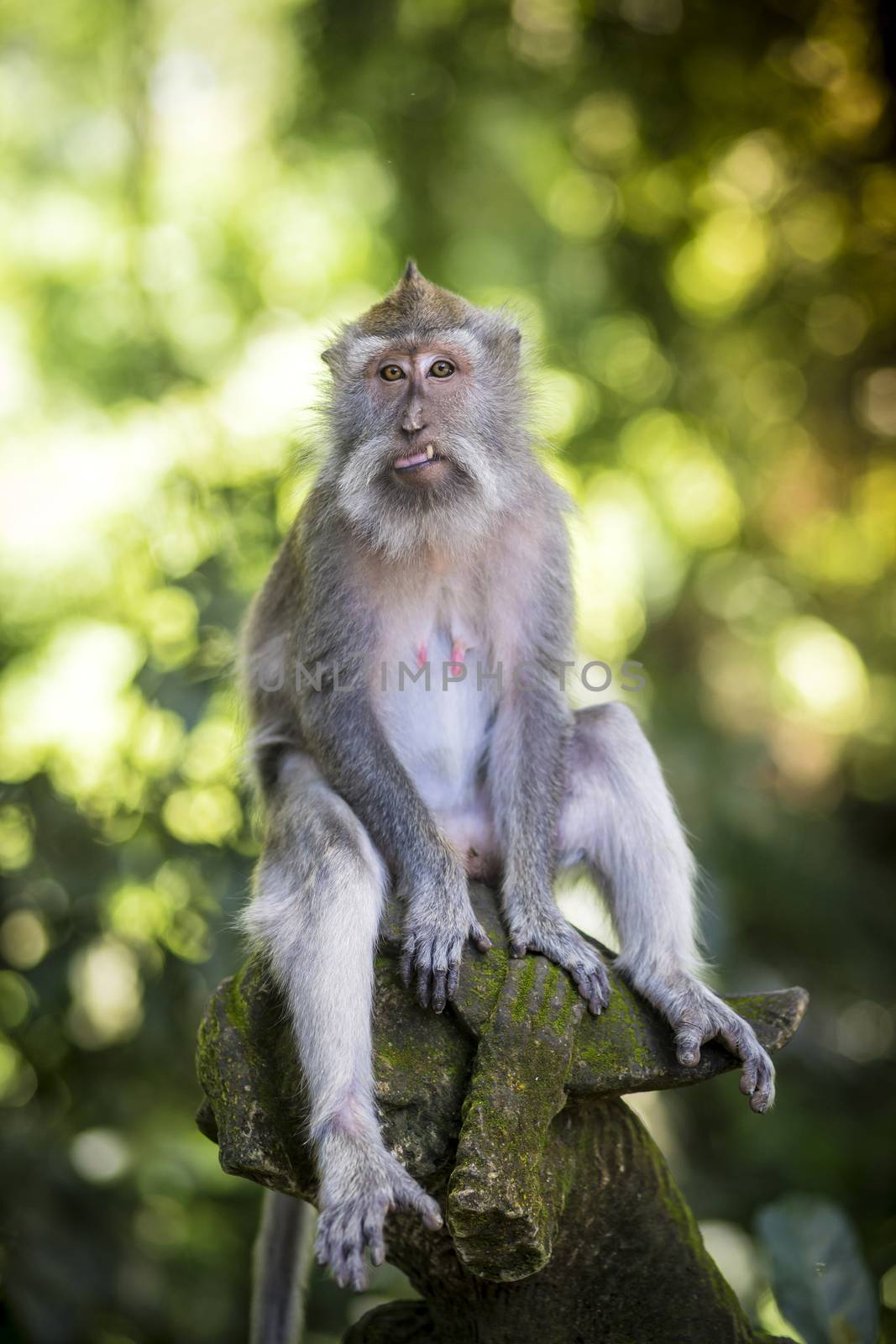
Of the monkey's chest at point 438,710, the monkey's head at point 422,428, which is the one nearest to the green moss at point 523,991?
the monkey's chest at point 438,710

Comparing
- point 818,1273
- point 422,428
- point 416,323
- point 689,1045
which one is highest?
point 416,323

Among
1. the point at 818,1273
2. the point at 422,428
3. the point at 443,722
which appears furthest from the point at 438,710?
the point at 818,1273

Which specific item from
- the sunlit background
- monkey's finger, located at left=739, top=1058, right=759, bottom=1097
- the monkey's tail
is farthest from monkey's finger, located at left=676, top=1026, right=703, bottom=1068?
the sunlit background

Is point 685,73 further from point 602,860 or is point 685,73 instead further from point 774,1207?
point 774,1207

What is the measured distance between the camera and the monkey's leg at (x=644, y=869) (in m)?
2.90

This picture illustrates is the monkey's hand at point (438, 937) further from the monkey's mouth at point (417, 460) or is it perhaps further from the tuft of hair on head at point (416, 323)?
the tuft of hair on head at point (416, 323)

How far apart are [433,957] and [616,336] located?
19.5 ft

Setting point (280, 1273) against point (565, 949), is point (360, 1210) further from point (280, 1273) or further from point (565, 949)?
point (280, 1273)

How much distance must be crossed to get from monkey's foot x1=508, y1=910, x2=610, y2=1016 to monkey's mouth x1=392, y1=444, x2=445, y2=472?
1.22 meters

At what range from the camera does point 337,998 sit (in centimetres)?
270

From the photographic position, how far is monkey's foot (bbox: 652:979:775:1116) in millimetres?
2863

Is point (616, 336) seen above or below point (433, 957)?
above

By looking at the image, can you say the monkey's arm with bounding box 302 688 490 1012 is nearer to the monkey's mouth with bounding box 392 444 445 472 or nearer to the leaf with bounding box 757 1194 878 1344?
the monkey's mouth with bounding box 392 444 445 472

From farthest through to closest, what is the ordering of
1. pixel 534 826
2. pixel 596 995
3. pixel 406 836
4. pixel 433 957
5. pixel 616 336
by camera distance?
pixel 616 336, pixel 534 826, pixel 406 836, pixel 596 995, pixel 433 957
